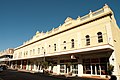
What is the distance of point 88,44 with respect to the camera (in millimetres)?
22562

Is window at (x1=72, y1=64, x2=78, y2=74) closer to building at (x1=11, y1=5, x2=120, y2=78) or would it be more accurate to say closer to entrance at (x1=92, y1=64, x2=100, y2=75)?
building at (x1=11, y1=5, x2=120, y2=78)

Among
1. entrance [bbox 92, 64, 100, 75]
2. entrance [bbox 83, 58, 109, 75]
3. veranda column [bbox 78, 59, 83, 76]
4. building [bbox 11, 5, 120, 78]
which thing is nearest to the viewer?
building [bbox 11, 5, 120, 78]

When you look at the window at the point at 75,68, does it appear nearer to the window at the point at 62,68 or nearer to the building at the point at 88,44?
the building at the point at 88,44

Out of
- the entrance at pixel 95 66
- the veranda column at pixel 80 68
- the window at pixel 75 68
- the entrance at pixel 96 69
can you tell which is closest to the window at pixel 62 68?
the window at pixel 75 68

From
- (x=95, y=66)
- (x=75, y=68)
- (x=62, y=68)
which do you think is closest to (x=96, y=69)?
(x=95, y=66)

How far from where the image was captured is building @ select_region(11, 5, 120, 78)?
1954cm

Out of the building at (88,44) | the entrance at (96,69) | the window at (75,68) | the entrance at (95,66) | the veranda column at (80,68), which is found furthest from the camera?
the window at (75,68)

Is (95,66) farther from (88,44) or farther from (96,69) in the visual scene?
(88,44)

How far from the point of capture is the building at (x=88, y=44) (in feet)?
64.1

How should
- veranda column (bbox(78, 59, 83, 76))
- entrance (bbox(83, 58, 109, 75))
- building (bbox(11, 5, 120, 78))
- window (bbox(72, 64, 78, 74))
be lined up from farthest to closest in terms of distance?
1. window (bbox(72, 64, 78, 74))
2. veranda column (bbox(78, 59, 83, 76))
3. entrance (bbox(83, 58, 109, 75))
4. building (bbox(11, 5, 120, 78))

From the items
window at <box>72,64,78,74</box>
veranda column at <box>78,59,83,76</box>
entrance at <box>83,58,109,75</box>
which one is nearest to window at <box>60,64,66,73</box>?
window at <box>72,64,78,74</box>

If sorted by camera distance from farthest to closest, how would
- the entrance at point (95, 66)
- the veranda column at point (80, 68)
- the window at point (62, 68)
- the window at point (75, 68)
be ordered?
the window at point (62, 68)
the window at point (75, 68)
the veranda column at point (80, 68)
the entrance at point (95, 66)

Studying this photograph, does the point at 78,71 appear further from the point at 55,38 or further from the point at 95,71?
the point at 55,38

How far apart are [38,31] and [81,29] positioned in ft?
63.6
